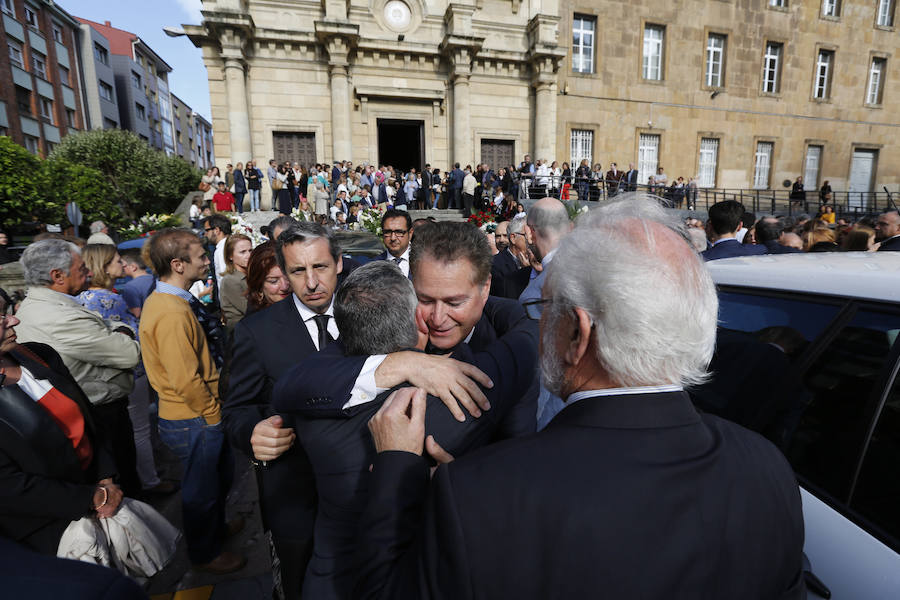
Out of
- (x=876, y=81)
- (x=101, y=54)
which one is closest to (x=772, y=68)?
(x=876, y=81)

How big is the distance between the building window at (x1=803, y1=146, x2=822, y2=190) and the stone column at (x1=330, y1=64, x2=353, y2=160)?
77.4ft

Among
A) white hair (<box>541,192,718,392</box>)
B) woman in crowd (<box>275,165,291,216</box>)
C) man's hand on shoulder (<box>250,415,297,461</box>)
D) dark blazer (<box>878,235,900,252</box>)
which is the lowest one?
man's hand on shoulder (<box>250,415,297,461</box>)

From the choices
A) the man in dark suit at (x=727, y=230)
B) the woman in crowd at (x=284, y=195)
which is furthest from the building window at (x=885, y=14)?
the woman in crowd at (x=284, y=195)

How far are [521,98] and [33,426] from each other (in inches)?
785

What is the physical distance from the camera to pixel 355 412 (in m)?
1.22

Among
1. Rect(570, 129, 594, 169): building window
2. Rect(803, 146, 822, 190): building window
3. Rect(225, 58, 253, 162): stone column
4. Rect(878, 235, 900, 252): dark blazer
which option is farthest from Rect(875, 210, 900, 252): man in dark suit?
Rect(803, 146, 822, 190): building window

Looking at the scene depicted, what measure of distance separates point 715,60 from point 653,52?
3506mm

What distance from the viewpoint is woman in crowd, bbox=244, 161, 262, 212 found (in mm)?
14570

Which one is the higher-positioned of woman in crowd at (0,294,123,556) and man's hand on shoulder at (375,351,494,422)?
man's hand on shoulder at (375,351,494,422)

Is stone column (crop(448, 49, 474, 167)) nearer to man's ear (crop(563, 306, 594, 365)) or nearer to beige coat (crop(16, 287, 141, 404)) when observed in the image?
beige coat (crop(16, 287, 141, 404))

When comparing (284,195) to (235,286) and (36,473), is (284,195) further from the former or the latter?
(36,473)

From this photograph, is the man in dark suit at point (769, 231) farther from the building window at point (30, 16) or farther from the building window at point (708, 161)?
the building window at point (30, 16)

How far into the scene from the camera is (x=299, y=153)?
17.4m

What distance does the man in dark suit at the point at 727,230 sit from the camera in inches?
168
